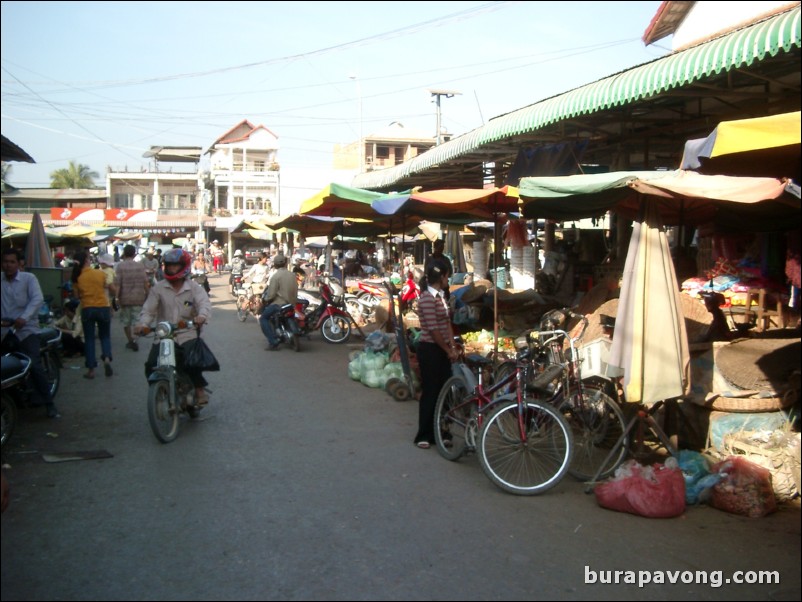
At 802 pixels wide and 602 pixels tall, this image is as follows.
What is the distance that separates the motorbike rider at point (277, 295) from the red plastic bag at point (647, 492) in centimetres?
956

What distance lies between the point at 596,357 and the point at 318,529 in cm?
288

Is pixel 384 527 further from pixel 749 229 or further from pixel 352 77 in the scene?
pixel 352 77

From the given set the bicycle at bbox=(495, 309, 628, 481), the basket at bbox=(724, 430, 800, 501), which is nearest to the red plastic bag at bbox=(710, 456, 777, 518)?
the basket at bbox=(724, 430, 800, 501)

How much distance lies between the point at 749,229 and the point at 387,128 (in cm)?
6453

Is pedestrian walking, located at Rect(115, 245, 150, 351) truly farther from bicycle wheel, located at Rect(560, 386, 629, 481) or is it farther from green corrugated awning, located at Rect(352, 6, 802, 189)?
bicycle wheel, located at Rect(560, 386, 629, 481)

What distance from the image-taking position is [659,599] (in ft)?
13.2

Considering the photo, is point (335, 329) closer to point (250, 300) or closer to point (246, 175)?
point (250, 300)

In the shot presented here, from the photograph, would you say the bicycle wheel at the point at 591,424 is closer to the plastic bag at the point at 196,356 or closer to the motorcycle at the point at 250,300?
the plastic bag at the point at 196,356

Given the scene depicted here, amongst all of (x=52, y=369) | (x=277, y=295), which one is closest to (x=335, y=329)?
(x=277, y=295)

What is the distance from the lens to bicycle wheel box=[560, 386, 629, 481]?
6.31 m

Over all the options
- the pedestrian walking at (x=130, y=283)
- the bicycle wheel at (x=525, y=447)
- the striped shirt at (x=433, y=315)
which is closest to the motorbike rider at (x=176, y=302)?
the striped shirt at (x=433, y=315)

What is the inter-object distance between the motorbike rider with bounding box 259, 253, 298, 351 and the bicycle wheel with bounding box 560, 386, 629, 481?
28.2 feet

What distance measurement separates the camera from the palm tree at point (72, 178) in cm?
7688

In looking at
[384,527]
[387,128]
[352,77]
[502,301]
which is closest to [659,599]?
[384,527]
